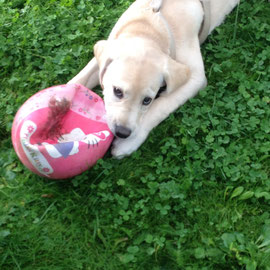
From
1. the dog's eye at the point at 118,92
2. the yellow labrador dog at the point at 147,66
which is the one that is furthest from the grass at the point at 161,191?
the dog's eye at the point at 118,92

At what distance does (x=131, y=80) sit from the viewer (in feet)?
9.63

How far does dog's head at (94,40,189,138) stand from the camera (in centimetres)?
296

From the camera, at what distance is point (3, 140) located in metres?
3.29

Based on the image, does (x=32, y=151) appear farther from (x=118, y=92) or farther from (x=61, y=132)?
(x=118, y=92)

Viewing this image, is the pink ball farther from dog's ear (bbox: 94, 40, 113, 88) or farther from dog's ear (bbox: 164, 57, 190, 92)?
dog's ear (bbox: 164, 57, 190, 92)

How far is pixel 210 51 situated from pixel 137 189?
5.97 feet

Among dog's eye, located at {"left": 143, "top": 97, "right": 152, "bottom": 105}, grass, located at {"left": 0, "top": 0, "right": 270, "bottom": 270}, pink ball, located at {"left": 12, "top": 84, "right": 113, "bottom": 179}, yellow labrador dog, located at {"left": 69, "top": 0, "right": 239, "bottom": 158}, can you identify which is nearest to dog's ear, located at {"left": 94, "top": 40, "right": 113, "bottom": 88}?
yellow labrador dog, located at {"left": 69, "top": 0, "right": 239, "bottom": 158}

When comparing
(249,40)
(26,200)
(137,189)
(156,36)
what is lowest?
(249,40)

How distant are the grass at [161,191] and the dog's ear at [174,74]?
0.28 metres

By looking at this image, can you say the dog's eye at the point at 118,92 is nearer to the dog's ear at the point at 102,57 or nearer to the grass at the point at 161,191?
the dog's ear at the point at 102,57

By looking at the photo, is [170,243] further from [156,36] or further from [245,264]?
[156,36]

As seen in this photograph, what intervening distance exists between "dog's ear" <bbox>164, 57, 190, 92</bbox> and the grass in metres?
0.28

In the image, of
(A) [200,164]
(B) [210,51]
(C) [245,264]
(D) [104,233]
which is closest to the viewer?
(C) [245,264]

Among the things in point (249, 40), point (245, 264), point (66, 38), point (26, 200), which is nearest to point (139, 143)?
point (26, 200)
